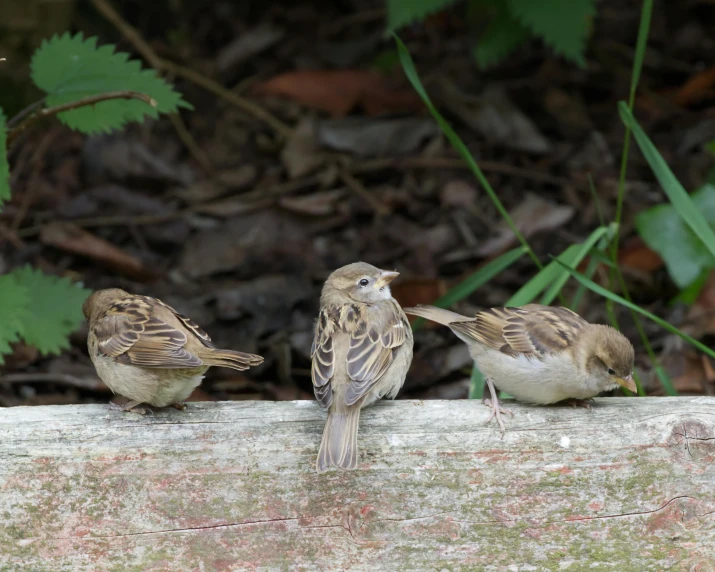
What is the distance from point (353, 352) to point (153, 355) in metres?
0.76

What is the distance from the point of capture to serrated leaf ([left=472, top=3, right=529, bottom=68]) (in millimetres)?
6438

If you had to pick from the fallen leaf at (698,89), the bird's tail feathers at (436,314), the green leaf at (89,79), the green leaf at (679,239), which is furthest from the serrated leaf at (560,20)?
the green leaf at (89,79)

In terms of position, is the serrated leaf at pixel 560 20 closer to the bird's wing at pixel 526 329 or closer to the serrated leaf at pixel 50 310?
the bird's wing at pixel 526 329

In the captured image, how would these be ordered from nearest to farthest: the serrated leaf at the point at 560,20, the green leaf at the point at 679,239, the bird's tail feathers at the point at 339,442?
the bird's tail feathers at the point at 339,442, the green leaf at the point at 679,239, the serrated leaf at the point at 560,20

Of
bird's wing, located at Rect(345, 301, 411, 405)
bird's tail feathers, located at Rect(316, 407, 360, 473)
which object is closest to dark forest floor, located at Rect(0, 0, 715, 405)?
bird's wing, located at Rect(345, 301, 411, 405)

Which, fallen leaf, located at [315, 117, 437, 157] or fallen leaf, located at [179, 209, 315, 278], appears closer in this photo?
fallen leaf, located at [179, 209, 315, 278]

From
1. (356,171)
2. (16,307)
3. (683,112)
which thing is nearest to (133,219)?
(356,171)

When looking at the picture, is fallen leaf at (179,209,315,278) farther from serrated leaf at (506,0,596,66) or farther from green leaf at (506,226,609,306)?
green leaf at (506,226,609,306)

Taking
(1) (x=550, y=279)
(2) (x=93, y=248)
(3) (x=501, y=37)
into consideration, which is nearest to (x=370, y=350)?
(1) (x=550, y=279)

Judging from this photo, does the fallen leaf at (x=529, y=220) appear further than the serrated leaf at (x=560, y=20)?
Yes

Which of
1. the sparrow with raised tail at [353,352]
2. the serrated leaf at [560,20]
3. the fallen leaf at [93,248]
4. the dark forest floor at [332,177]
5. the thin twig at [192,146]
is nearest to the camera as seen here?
the sparrow with raised tail at [353,352]

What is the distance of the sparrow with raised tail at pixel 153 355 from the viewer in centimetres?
346

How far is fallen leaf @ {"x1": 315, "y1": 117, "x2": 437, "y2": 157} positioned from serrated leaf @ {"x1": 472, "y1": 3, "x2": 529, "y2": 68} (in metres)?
0.92

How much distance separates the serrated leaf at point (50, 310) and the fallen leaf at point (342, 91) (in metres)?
3.53
